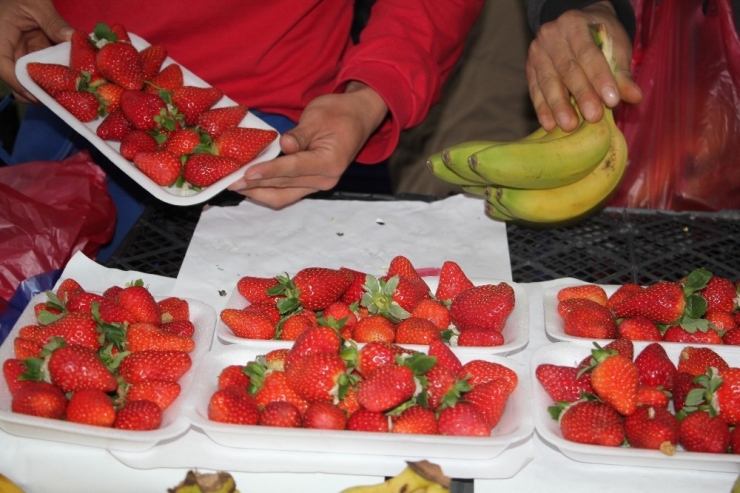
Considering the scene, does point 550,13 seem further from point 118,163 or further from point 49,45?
point 49,45

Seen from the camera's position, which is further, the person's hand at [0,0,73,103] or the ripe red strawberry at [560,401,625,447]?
the person's hand at [0,0,73,103]

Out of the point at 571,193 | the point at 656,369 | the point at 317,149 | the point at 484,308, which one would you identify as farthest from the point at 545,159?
the point at 317,149

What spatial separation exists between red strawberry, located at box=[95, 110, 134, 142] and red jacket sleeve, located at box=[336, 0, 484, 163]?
18.2 inches

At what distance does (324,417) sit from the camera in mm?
985

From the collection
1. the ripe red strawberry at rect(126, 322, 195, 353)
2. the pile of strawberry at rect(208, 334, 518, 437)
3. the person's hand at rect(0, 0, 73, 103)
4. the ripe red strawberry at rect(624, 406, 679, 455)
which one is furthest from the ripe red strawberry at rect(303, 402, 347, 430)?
the person's hand at rect(0, 0, 73, 103)

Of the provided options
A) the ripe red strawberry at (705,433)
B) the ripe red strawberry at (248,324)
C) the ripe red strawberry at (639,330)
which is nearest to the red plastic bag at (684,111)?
the ripe red strawberry at (639,330)

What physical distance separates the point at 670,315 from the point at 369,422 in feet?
1.68

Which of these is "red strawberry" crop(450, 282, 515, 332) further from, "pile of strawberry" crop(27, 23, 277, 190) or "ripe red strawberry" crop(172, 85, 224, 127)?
"ripe red strawberry" crop(172, 85, 224, 127)

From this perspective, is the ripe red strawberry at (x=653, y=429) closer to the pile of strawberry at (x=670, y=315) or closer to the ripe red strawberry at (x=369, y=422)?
the pile of strawberry at (x=670, y=315)

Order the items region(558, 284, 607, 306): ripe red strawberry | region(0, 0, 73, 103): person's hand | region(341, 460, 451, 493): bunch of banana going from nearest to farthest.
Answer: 1. region(341, 460, 451, 493): bunch of banana
2. region(558, 284, 607, 306): ripe red strawberry
3. region(0, 0, 73, 103): person's hand

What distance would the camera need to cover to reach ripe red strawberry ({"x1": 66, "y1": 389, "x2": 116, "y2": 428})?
3.30 feet

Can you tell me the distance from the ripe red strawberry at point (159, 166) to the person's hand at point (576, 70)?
2.24ft

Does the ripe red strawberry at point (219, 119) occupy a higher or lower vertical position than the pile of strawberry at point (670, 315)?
higher

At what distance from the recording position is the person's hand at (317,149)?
149cm
